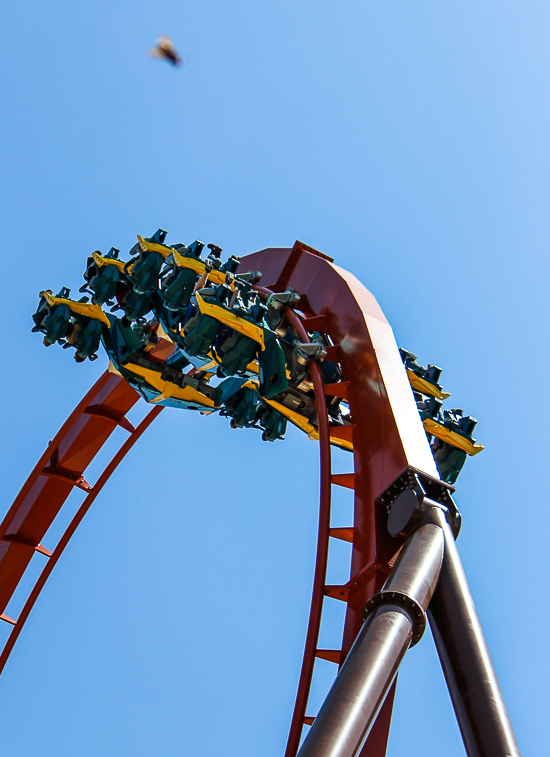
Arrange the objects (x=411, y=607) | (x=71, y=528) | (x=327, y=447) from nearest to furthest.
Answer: (x=411, y=607) → (x=327, y=447) → (x=71, y=528)

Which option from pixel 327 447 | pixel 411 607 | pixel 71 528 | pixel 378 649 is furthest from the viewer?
pixel 71 528

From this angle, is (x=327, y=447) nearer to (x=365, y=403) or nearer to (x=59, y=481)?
(x=365, y=403)

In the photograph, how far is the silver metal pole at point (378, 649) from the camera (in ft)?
16.4

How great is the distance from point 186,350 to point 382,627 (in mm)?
4103

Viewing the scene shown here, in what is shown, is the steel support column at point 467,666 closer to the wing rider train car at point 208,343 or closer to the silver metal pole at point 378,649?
the silver metal pole at point 378,649

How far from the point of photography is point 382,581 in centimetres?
714

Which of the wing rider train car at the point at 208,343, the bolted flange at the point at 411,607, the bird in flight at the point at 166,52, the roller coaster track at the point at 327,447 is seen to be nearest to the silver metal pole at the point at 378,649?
the bolted flange at the point at 411,607

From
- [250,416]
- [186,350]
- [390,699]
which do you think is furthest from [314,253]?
[390,699]

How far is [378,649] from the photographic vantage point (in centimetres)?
571

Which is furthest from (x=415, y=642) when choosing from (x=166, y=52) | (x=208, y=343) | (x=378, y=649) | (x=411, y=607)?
(x=166, y=52)

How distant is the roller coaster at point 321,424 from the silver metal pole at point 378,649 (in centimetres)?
1

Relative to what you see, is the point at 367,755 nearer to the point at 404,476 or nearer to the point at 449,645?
the point at 449,645

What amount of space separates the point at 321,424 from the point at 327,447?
28 centimetres

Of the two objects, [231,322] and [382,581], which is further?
[231,322]
